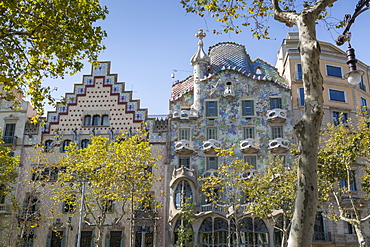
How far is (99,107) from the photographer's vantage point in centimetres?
3638

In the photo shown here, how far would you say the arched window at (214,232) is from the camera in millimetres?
30984

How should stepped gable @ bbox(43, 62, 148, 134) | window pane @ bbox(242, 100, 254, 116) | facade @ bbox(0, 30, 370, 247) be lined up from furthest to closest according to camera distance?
stepped gable @ bbox(43, 62, 148, 134) → window pane @ bbox(242, 100, 254, 116) → facade @ bbox(0, 30, 370, 247)

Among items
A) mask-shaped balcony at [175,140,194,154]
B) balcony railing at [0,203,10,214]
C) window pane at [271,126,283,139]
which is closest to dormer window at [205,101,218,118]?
mask-shaped balcony at [175,140,194,154]

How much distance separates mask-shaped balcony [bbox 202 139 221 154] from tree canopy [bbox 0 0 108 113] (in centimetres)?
1879

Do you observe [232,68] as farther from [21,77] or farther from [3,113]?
[21,77]

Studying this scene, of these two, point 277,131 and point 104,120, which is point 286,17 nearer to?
point 277,131

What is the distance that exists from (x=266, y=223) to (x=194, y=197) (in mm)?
5363

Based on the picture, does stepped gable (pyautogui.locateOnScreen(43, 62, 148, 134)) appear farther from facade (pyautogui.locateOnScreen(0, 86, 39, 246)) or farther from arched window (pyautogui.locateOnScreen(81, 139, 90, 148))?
facade (pyautogui.locateOnScreen(0, 86, 39, 246))

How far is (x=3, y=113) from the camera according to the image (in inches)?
1457

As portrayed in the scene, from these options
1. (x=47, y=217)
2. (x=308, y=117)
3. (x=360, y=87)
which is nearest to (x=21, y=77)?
(x=308, y=117)

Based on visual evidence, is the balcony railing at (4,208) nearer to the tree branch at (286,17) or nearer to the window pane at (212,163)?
the window pane at (212,163)

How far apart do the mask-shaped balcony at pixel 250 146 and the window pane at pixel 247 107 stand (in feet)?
8.47

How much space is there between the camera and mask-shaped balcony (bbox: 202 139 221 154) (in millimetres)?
33406

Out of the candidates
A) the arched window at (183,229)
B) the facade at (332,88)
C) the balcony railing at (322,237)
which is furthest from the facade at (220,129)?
the balcony railing at (322,237)
